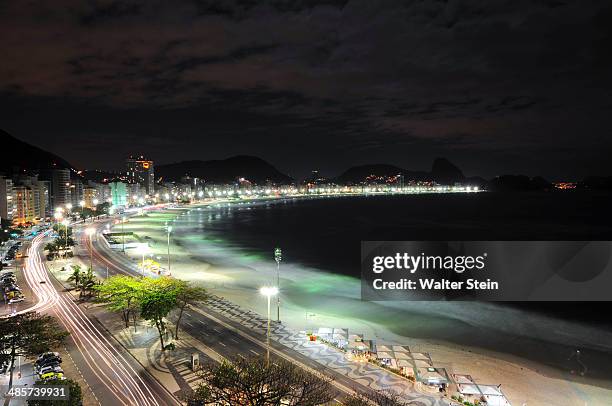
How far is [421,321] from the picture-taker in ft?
107

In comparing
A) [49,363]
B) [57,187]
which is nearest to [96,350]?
[49,363]

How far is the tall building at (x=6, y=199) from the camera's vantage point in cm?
8388

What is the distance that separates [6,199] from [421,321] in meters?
87.7

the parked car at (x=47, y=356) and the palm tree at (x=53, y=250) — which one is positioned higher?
the palm tree at (x=53, y=250)

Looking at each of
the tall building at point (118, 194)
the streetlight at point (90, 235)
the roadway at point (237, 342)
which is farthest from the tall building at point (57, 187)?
the roadway at point (237, 342)

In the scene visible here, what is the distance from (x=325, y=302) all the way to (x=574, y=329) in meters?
19.9

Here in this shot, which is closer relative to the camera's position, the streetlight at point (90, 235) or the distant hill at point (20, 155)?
the streetlight at point (90, 235)

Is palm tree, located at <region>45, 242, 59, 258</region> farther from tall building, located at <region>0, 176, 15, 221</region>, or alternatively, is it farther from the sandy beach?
tall building, located at <region>0, 176, 15, 221</region>

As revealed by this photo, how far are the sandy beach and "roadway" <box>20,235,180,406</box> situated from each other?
11.1m

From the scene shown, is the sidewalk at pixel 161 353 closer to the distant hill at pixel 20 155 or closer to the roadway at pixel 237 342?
the roadway at pixel 237 342

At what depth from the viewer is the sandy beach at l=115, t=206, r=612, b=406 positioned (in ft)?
73.7

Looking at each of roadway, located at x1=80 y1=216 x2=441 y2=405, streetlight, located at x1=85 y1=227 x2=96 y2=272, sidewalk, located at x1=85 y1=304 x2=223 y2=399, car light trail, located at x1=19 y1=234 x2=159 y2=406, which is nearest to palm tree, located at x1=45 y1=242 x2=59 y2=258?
streetlight, located at x1=85 y1=227 x2=96 y2=272

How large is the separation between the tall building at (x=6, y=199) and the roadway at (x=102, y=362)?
64.6 m

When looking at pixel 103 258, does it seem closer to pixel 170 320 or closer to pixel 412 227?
pixel 170 320
